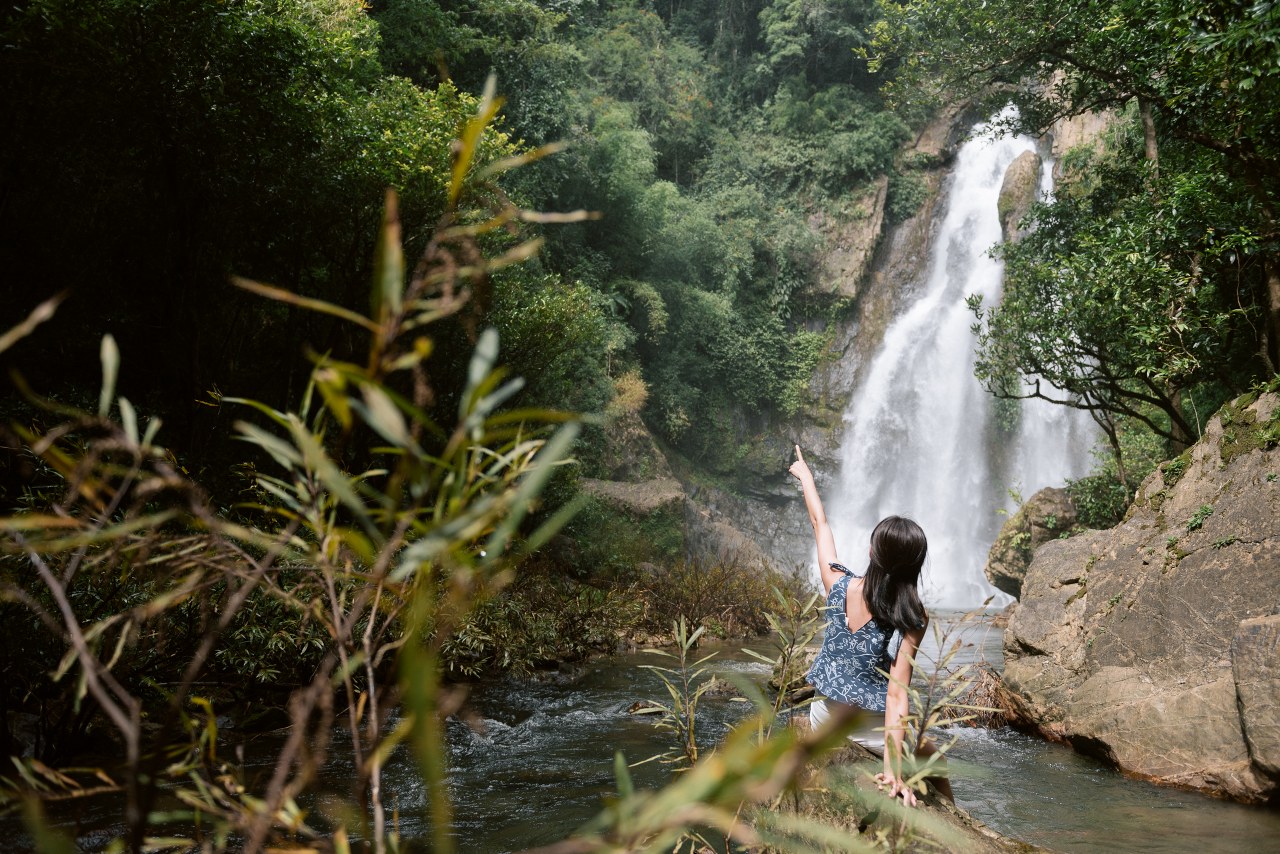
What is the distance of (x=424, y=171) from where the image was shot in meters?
8.70

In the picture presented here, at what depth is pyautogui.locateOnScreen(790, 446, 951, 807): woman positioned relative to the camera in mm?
3322

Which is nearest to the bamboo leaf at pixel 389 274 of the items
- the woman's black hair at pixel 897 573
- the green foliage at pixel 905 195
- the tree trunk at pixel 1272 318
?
the woman's black hair at pixel 897 573

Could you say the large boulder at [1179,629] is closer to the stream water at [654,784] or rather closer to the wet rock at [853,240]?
the stream water at [654,784]

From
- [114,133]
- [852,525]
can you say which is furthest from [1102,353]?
[852,525]

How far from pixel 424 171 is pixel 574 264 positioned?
35.5 ft

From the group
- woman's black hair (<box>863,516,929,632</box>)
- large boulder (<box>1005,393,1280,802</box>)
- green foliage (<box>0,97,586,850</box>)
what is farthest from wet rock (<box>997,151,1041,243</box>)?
green foliage (<box>0,97,586,850</box>)

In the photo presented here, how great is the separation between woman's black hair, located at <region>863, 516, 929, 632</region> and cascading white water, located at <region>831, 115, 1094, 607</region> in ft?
59.0

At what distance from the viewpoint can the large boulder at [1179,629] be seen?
4562mm

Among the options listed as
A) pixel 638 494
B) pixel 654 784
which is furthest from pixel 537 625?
pixel 638 494

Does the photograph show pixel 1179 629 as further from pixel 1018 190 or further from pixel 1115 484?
pixel 1018 190

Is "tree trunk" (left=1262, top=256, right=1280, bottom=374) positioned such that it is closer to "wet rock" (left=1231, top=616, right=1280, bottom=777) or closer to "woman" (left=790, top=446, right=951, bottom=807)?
"wet rock" (left=1231, top=616, right=1280, bottom=777)

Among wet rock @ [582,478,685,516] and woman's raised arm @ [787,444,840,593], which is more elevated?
wet rock @ [582,478,685,516]

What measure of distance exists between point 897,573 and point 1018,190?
21.4 m

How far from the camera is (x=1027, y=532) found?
42.4ft
